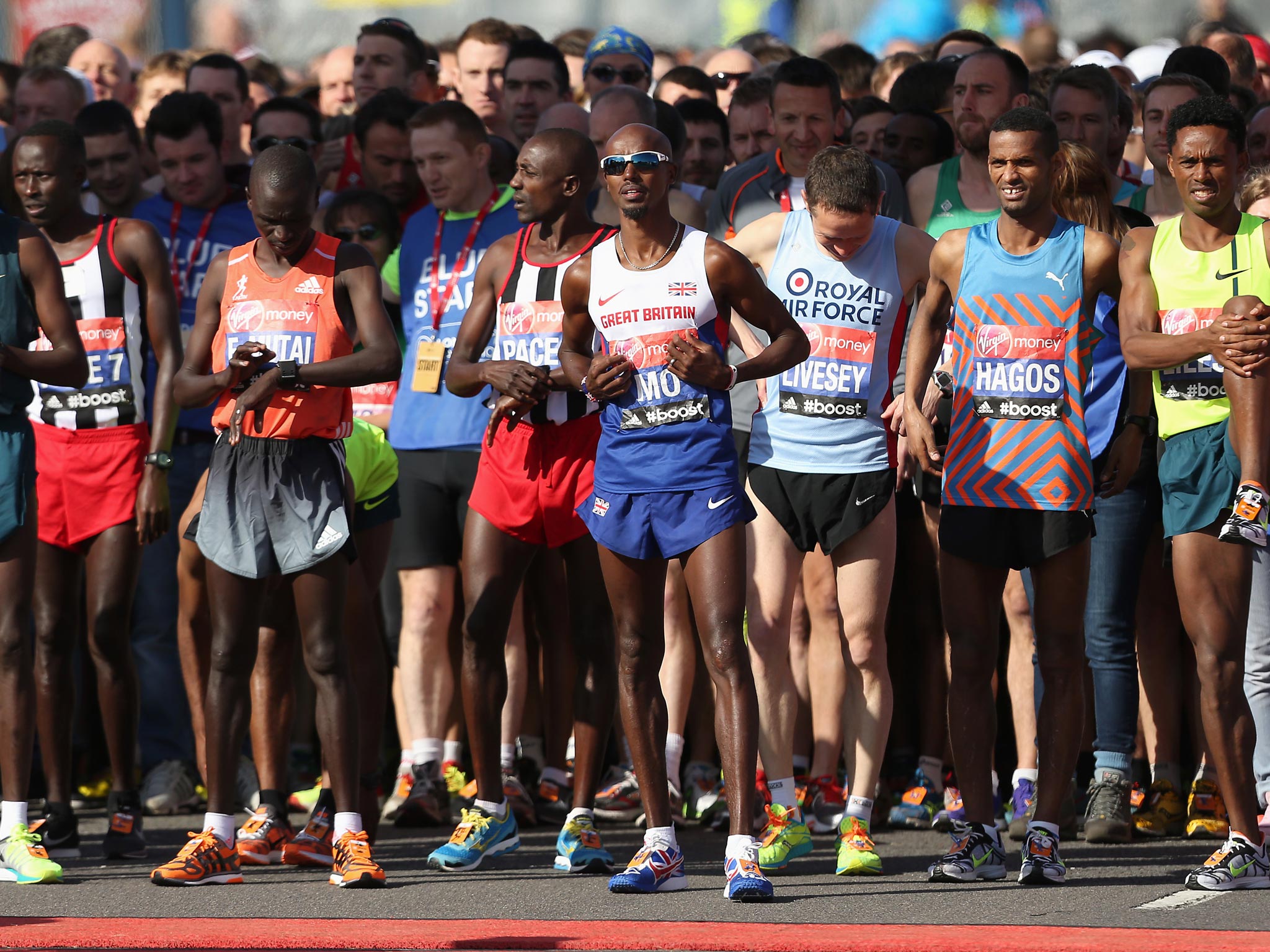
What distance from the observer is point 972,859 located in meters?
6.65

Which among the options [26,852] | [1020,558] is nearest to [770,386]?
[1020,558]

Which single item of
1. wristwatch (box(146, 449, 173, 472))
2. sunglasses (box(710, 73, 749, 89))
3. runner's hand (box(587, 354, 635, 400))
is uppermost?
sunglasses (box(710, 73, 749, 89))

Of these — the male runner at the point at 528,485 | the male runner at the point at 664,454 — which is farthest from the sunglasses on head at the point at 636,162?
the male runner at the point at 528,485

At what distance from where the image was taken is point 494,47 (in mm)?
10883

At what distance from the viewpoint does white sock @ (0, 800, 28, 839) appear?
700cm

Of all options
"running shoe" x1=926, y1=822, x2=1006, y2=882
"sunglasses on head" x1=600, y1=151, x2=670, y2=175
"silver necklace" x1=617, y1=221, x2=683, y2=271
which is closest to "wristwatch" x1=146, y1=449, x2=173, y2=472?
"silver necklace" x1=617, y1=221, x2=683, y2=271

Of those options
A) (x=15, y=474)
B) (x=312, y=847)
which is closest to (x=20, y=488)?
(x=15, y=474)

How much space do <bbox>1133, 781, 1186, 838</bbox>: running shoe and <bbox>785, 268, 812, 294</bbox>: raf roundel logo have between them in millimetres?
2432

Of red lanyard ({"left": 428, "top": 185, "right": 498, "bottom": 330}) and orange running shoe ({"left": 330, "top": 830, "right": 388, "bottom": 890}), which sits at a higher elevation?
red lanyard ({"left": 428, "top": 185, "right": 498, "bottom": 330})

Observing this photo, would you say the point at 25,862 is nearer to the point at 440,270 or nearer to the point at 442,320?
the point at 442,320

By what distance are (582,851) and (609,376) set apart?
1690mm

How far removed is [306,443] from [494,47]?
4.54 meters

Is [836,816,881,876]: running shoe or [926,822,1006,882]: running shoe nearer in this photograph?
[926,822,1006,882]: running shoe

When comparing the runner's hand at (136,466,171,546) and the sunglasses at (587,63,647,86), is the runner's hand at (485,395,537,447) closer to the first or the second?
the runner's hand at (136,466,171,546)
